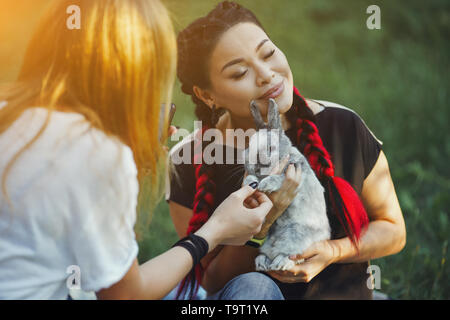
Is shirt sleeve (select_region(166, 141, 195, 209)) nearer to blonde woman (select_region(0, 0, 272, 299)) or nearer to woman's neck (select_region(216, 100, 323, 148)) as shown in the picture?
woman's neck (select_region(216, 100, 323, 148))

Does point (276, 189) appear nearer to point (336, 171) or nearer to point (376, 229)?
point (336, 171)

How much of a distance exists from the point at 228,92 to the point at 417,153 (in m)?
1.28

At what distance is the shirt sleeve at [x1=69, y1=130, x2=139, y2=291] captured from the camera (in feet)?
3.09

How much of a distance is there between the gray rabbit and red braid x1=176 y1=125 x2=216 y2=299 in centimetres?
13

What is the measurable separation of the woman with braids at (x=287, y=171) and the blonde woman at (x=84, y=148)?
20 centimetres

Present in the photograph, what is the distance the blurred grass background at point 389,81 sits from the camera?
1.36 meters

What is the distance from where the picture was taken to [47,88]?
39.1 inches

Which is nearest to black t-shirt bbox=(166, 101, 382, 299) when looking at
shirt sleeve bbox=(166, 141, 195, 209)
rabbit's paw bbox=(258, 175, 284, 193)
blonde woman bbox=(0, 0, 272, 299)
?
shirt sleeve bbox=(166, 141, 195, 209)

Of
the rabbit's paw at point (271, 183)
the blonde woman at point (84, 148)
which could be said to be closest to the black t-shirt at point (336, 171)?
the rabbit's paw at point (271, 183)

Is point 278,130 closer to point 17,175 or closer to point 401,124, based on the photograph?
point 17,175

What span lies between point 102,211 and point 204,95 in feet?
1.56

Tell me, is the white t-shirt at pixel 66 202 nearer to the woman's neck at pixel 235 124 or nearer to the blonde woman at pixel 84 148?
the blonde woman at pixel 84 148

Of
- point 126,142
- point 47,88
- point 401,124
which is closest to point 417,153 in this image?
point 401,124

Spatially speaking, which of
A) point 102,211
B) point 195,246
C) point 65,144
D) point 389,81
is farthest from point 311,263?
point 389,81
